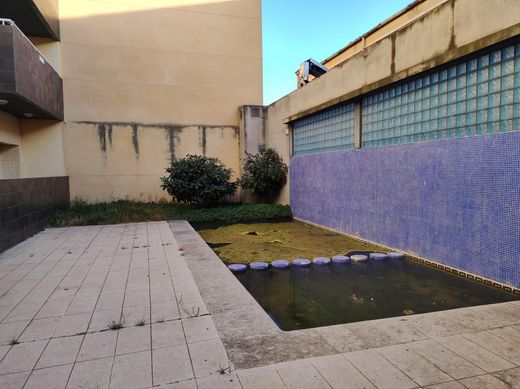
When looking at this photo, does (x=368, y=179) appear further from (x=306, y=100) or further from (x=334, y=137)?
(x=306, y=100)

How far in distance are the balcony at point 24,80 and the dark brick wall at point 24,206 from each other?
1836 millimetres

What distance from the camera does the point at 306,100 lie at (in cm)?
966

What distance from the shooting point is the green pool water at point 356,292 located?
3.78 meters

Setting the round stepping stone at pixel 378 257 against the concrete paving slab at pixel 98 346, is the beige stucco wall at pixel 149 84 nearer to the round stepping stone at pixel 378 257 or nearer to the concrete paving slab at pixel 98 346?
the round stepping stone at pixel 378 257

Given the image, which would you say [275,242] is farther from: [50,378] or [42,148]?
[42,148]

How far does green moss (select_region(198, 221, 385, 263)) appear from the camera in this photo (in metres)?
6.43

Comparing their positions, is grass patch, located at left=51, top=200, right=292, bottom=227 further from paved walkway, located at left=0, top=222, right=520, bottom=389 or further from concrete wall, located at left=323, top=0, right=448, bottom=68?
paved walkway, located at left=0, top=222, right=520, bottom=389

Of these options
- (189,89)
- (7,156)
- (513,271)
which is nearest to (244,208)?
(189,89)

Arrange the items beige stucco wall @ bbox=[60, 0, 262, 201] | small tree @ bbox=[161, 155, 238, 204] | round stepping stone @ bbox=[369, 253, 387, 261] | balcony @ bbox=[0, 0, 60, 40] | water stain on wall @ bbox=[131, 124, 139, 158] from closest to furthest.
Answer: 1. round stepping stone @ bbox=[369, 253, 387, 261]
2. balcony @ bbox=[0, 0, 60, 40]
3. small tree @ bbox=[161, 155, 238, 204]
4. beige stucco wall @ bbox=[60, 0, 262, 201]
5. water stain on wall @ bbox=[131, 124, 139, 158]

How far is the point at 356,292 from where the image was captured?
14.6 ft

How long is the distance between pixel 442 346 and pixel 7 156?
39.4 feet

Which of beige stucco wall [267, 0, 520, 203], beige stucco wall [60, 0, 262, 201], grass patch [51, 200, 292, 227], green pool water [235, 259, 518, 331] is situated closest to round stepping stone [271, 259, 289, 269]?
green pool water [235, 259, 518, 331]

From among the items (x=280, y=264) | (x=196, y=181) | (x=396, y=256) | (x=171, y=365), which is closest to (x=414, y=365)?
(x=171, y=365)

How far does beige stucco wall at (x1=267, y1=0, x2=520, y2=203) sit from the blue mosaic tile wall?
1.18 metres
